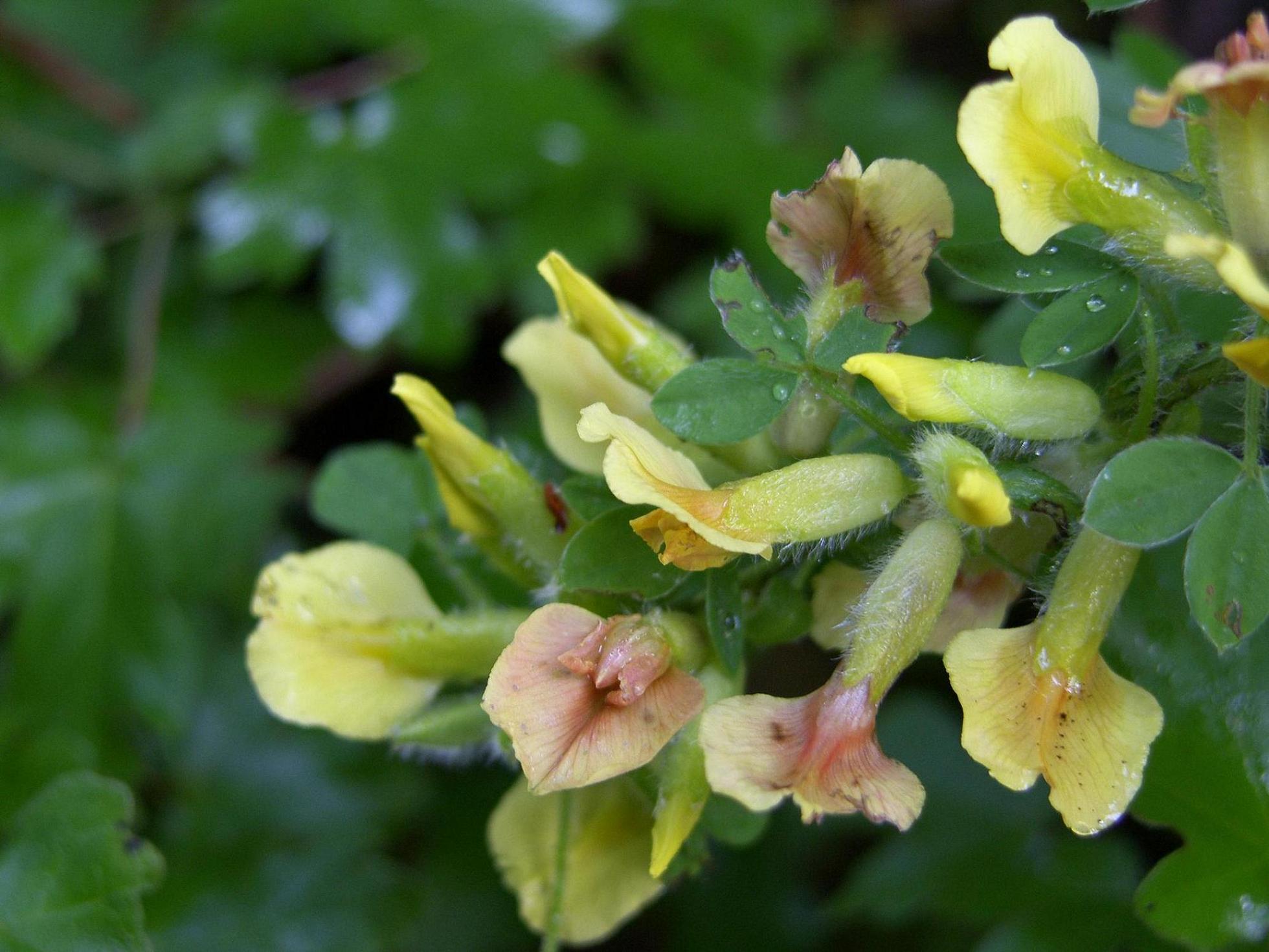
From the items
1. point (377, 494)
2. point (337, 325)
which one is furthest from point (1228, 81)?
point (337, 325)

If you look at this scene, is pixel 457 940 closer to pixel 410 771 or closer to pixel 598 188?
pixel 410 771

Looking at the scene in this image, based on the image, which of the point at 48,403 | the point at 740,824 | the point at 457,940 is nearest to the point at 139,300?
the point at 48,403

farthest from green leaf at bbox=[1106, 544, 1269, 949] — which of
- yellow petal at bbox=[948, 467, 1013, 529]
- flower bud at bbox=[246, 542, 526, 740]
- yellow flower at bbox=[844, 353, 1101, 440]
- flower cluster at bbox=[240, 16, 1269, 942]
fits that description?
flower bud at bbox=[246, 542, 526, 740]

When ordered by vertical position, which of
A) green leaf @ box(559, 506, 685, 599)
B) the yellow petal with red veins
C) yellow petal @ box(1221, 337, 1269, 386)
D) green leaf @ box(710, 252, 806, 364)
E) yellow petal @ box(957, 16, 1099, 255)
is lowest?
the yellow petal with red veins

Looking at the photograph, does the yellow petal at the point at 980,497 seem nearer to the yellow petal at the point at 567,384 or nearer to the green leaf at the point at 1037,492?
the green leaf at the point at 1037,492

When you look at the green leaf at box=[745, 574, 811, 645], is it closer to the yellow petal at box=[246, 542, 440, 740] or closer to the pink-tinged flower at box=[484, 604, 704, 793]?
the pink-tinged flower at box=[484, 604, 704, 793]

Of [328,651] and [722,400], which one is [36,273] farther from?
[722,400]
